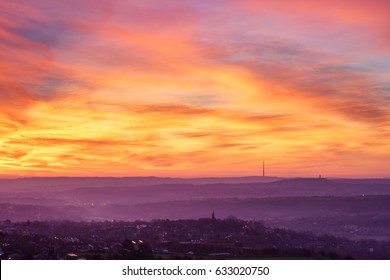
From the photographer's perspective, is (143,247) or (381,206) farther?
(381,206)

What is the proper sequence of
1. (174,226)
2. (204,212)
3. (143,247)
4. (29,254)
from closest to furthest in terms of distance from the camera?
(29,254) → (143,247) → (174,226) → (204,212)

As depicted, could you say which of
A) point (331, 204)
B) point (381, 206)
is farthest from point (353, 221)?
point (331, 204)
